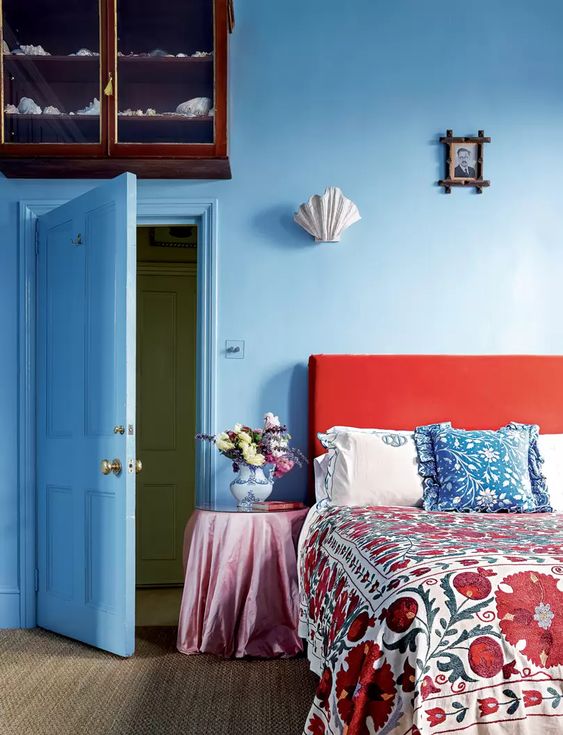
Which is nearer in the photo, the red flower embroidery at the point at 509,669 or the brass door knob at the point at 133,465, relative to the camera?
the red flower embroidery at the point at 509,669

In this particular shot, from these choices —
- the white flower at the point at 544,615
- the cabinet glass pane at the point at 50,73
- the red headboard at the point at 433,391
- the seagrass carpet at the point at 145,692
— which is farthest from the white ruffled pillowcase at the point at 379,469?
the cabinet glass pane at the point at 50,73

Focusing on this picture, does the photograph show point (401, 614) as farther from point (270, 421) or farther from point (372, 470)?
point (270, 421)

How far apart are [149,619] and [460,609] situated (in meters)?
2.53

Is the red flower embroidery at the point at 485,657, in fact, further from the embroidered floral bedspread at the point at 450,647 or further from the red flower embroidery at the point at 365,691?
the red flower embroidery at the point at 365,691

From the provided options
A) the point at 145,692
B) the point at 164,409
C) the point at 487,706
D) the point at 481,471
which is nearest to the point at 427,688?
the point at 487,706

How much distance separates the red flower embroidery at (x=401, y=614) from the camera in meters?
1.96

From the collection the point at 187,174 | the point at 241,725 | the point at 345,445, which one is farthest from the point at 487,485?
the point at 187,174

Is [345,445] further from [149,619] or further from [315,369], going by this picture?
[149,619]

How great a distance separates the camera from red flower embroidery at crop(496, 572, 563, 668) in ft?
6.43

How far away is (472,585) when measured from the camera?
2029 mm

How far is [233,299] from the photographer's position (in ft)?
13.2

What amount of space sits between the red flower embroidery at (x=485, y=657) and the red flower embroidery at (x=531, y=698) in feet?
0.28

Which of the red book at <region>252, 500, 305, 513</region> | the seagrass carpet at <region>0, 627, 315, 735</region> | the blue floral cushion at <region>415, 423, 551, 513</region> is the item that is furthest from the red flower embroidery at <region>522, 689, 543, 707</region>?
the red book at <region>252, 500, 305, 513</region>

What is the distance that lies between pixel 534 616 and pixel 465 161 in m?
2.71
